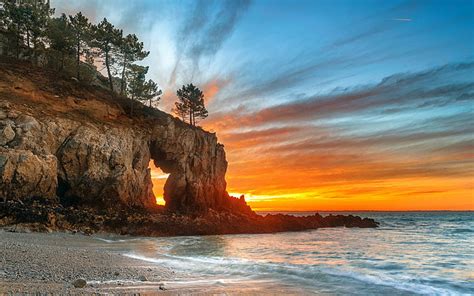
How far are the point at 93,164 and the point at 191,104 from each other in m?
28.7

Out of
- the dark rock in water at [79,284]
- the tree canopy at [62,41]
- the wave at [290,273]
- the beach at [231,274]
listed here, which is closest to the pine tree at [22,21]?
the tree canopy at [62,41]

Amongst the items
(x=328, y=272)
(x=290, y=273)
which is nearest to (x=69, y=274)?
(x=290, y=273)

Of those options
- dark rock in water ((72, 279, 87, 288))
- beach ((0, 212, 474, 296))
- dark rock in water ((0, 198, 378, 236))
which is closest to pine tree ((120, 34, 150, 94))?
dark rock in water ((0, 198, 378, 236))

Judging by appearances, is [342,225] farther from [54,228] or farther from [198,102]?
[54,228]

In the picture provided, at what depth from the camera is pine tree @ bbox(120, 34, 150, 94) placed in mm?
44719

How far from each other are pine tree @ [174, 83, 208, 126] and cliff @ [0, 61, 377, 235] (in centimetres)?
1194

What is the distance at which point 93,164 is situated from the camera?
3050 centimetres

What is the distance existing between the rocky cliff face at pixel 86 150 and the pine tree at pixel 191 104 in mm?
12695

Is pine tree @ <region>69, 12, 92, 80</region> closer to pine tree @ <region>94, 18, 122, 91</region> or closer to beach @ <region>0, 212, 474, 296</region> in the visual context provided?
pine tree @ <region>94, 18, 122, 91</region>

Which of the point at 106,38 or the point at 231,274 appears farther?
the point at 106,38

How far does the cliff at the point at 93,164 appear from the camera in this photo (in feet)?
82.0

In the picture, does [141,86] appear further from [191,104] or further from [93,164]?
[93,164]

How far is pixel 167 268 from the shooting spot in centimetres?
1316

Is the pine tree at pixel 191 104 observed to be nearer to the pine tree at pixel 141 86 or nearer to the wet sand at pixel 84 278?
the pine tree at pixel 141 86
